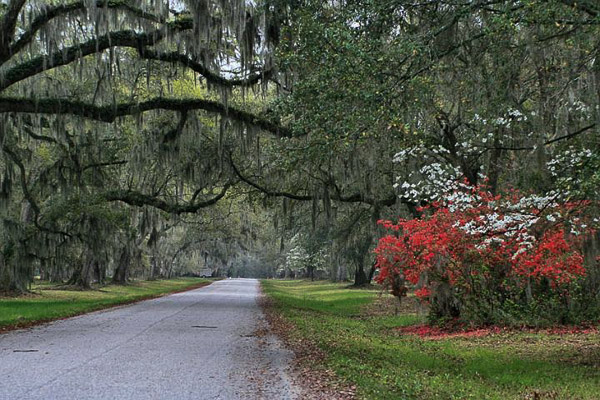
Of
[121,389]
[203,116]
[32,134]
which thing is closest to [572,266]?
[121,389]

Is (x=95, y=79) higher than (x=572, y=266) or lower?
higher

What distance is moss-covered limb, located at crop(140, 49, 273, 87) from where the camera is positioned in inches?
548

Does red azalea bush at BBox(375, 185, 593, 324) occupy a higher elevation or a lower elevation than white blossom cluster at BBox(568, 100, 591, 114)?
lower

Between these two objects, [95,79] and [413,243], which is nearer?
[413,243]

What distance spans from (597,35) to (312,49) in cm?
433

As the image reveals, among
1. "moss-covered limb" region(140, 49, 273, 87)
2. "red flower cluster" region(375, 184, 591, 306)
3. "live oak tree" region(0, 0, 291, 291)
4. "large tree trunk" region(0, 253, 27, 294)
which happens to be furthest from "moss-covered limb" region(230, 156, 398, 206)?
"large tree trunk" region(0, 253, 27, 294)

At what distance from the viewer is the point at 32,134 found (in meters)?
20.8

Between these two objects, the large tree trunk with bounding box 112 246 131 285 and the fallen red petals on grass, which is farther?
the large tree trunk with bounding box 112 246 131 285

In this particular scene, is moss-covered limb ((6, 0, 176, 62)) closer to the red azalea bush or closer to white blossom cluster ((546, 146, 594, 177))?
the red azalea bush

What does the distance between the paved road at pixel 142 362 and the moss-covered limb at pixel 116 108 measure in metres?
5.07

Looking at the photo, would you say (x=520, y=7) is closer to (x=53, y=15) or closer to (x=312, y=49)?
(x=312, y=49)

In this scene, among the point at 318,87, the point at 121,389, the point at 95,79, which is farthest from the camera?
the point at 95,79

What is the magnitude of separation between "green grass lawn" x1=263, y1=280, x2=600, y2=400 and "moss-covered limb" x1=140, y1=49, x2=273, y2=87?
6.62 meters

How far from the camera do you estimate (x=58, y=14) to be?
41.0ft
